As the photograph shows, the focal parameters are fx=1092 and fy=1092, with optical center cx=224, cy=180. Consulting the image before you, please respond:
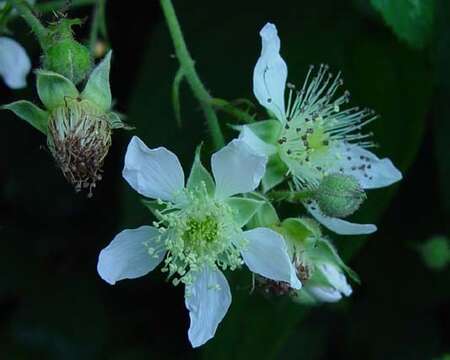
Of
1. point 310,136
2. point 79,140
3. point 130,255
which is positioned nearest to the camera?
point 79,140

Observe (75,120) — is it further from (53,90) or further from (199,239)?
(199,239)

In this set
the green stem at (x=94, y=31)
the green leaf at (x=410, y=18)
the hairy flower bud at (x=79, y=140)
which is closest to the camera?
the hairy flower bud at (x=79, y=140)

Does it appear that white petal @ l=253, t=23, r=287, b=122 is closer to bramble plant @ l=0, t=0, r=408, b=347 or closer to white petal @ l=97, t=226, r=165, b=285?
bramble plant @ l=0, t=0, r=408, b=347

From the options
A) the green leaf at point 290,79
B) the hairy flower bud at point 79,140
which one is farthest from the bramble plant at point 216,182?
the green leaf at point 290,79

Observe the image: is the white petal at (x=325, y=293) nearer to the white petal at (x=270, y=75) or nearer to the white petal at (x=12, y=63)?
the white petal at (x=270, y=75)

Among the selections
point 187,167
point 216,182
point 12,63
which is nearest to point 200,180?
point 216,182

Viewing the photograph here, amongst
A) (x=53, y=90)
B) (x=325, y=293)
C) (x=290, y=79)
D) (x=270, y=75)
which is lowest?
(x=325, y=293)

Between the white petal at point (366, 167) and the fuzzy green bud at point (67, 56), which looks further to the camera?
the white petal at point (366, 167)
